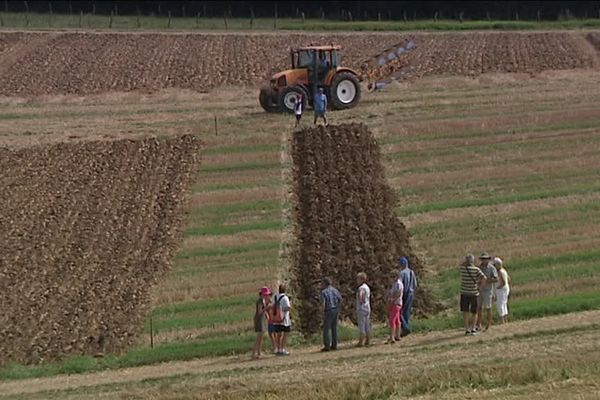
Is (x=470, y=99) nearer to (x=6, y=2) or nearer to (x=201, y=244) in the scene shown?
(x=201, y=244)

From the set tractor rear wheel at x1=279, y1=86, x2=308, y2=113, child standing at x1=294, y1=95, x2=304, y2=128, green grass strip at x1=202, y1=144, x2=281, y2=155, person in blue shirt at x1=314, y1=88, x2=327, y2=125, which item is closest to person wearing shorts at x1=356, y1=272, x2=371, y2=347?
green grass strip at x1=202, y1=144, x2=281, y2=155

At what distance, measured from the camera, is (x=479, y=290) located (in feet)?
64.7

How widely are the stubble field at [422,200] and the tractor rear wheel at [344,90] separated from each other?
0.60 m

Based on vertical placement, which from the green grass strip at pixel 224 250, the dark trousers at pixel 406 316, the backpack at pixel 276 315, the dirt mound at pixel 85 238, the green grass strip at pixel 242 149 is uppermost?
the backpack at pixel 276 315

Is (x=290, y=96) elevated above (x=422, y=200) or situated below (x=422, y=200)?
above

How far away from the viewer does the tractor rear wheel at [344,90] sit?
40062 mm

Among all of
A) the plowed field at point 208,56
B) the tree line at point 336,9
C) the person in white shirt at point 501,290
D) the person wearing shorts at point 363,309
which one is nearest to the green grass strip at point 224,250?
the person wearing shorts at point 363,309

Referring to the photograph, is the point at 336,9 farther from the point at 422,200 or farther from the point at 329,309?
the point at 329,309

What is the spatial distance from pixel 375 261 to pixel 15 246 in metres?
7.86

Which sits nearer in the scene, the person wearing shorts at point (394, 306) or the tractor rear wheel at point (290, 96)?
the person wearing shorts at point (394, 306)

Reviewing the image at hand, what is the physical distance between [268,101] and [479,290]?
2186 centimetres

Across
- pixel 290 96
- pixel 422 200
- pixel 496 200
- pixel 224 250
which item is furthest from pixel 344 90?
pixel 224 250

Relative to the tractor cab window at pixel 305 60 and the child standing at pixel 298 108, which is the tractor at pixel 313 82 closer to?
the tractor cab window at pixel 305 60

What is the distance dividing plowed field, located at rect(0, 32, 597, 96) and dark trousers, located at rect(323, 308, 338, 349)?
29.2 meters
